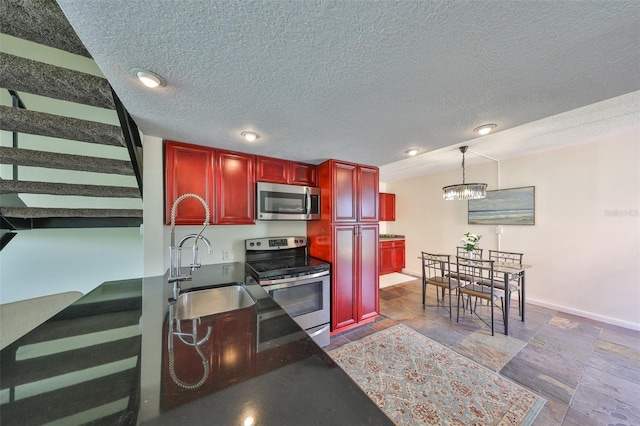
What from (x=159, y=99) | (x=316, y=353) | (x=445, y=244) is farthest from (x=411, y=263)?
→ (x=159, y=99)

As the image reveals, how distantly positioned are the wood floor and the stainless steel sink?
4.43 ft

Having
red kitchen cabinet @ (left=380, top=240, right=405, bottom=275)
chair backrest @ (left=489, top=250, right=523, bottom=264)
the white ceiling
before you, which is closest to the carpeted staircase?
the white ceiling

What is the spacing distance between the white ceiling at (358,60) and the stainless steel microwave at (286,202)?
739mm

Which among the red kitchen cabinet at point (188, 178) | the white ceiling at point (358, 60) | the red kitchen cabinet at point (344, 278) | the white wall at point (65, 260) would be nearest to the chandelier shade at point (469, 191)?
the white ceiling at point (358, 60)

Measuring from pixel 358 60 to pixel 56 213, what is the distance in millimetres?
2261

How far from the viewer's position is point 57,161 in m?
1.41

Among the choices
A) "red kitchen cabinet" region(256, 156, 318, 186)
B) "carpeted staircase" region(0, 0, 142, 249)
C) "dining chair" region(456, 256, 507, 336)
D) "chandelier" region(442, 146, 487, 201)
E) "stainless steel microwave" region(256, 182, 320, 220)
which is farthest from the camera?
"chandelier" region(442, 146, 487, 201)

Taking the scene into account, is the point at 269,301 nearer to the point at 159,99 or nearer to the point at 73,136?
the point at 159,99

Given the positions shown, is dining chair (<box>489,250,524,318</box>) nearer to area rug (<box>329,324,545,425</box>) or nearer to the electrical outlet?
area rug (<box>329,324,545,425</box>)

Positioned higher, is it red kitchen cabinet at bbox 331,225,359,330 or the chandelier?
the chandelier

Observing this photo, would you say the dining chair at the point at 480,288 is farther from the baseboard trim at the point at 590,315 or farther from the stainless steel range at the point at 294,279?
the stainless steel range at the point at 294,279

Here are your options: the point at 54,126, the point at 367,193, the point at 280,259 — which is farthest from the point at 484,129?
the point at 54,126

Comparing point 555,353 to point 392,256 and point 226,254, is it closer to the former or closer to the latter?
point 392,256

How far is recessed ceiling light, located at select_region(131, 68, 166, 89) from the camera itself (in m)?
1.07
